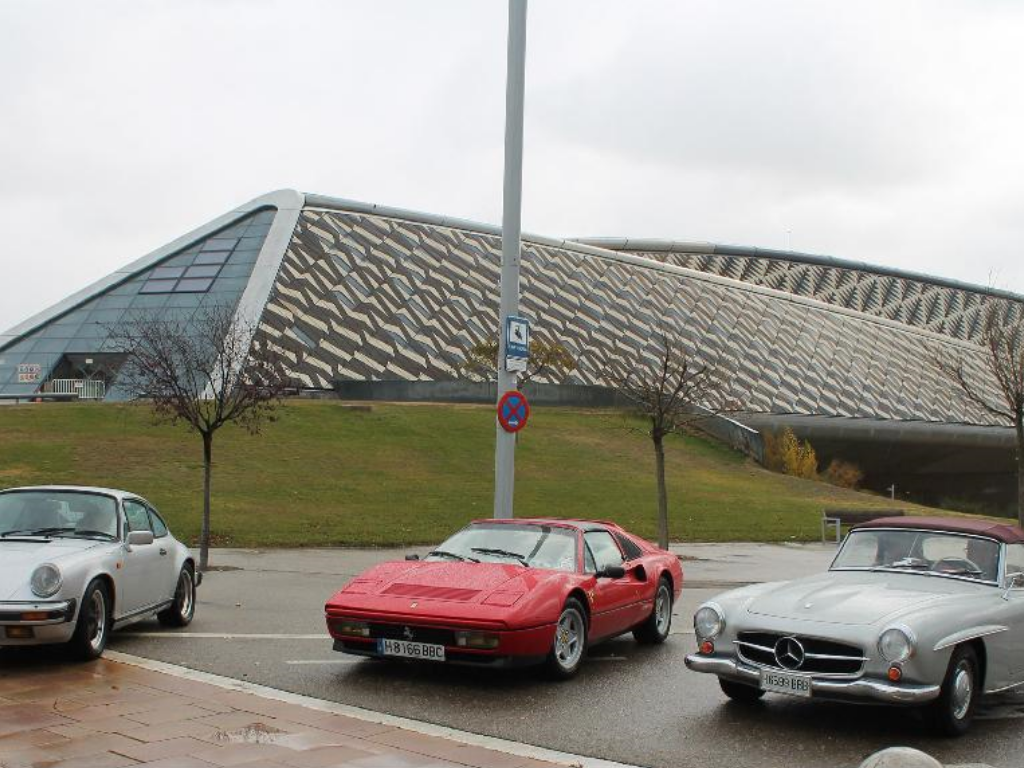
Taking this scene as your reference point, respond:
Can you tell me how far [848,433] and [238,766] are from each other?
50.7m

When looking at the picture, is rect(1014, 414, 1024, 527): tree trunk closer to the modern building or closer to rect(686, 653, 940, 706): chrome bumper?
rect(686, 653, 940, 706): chrome bumper

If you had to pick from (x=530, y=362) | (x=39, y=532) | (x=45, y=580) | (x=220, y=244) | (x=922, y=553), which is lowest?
(x=45, y=580)

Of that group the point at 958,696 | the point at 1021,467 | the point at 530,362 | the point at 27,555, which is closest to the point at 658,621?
the point at 958,696

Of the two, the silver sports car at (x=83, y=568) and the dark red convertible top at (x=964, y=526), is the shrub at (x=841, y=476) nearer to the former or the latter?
the dark red convertible top at (x=964, y=526)

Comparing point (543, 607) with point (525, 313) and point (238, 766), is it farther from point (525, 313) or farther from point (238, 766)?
point (525, 313)

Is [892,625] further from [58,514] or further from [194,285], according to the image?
[194,285]

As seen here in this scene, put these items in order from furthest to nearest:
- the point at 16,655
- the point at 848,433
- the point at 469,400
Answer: the point at 848,433
the point at 469,400
the point at 16,655

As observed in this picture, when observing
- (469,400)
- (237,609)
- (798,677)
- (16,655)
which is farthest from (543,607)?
(469,400)

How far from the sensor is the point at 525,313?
54281 mm

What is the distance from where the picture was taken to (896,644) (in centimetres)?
677

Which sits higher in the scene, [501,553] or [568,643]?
[501,553]

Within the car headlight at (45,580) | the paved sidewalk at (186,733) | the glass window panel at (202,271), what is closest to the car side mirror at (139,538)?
the car headlight at (45,580)

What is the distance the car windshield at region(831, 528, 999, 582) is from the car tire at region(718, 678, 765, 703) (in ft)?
4.07

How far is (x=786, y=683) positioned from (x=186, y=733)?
12.0 ft
